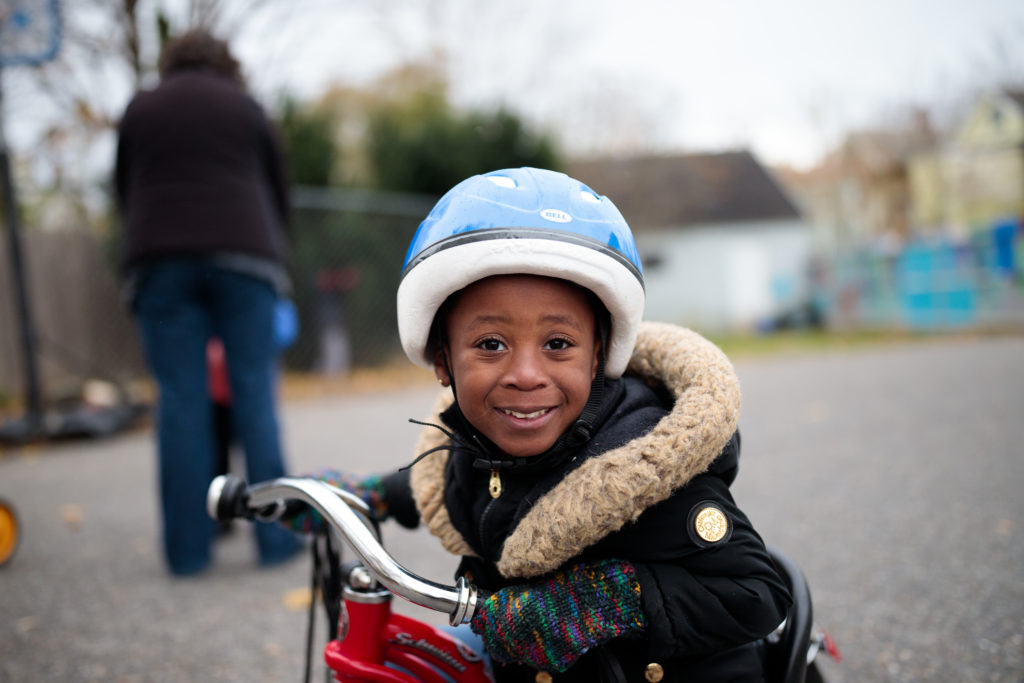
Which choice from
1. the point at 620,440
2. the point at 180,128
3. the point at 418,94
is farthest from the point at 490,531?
the point at 418,94

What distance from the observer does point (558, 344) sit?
1421mm

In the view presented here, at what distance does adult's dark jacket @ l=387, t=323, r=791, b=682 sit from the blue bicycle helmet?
0.22m

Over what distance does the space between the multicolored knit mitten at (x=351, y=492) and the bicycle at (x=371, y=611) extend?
31 mm

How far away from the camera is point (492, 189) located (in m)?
1.38

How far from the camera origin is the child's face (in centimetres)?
137

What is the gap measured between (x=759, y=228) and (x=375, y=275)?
67.0 feet

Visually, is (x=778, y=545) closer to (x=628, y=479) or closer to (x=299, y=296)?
(x=628, y=479)

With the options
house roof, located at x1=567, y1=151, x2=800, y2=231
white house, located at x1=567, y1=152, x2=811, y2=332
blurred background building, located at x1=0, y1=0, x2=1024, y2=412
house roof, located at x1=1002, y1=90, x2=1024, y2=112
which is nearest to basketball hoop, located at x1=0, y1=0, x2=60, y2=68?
blurred background building, located at x1=0, y1=0, x2=1024, y2=412

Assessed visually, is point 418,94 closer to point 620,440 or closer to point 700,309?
point 620,440

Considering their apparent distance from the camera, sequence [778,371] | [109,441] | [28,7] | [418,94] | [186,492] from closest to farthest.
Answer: [186,492] → [28,7] → [109,441] → [778,371] → [418,94]

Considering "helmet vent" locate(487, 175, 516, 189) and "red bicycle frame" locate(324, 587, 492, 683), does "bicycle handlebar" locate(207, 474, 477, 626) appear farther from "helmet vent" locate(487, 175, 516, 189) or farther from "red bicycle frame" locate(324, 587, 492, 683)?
"helmet vent" locate(487, 175, 516, 189)

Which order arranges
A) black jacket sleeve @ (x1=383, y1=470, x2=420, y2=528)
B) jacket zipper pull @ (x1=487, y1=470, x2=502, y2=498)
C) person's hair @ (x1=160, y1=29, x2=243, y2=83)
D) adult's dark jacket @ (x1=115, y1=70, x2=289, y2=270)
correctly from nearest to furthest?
jacket zipper pull @ (x1=487, y1=470, x2=502, y2=498) → black jacket sleeve @ (x1=383, y1=470, x2=420, y2=528) → adult's dark jacket @ (x1=115, y1=70, x2=289, y2=270) → person's hair @ (x1=160, y1=29, x2=243, y2=83)

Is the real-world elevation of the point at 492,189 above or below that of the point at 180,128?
above

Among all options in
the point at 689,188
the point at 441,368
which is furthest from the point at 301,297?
the point at 689,188
